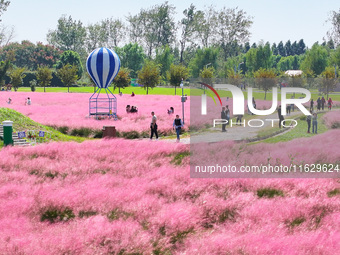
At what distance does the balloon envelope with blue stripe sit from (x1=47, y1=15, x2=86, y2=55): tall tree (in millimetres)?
95048

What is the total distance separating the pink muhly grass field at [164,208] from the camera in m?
6.25

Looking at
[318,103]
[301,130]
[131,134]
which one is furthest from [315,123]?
[131,134]

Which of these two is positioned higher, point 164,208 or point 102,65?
point 102,65

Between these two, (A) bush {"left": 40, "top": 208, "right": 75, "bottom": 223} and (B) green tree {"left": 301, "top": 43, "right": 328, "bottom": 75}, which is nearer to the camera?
(A) bush {"left": 40, "top": 208, "right": 75, "bottom": 223}

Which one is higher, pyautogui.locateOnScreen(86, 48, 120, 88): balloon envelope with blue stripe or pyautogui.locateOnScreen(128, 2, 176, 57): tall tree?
pyautogui.locateOnScreen(128, 2, 176, 57): tall tree

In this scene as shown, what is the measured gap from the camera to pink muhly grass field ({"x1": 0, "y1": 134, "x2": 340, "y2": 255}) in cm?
625

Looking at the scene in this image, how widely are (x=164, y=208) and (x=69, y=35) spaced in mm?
129375

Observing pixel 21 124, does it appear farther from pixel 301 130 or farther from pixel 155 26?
pixel 155 26

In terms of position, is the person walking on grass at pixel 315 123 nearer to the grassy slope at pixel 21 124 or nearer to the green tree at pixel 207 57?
the grassy slope at pixel 21 124

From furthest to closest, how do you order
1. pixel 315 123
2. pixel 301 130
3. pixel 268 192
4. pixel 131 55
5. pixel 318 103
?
1. pixel 131 55
2. pixel 318 103
3. pixel 301 130
4. pixel 315 123
5. pixel 268 192

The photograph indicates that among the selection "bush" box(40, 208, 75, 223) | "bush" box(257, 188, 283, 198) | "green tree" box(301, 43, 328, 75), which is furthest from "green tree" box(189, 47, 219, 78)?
"bush" box(40, 208, 75, 223)

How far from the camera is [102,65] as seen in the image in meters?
36.9

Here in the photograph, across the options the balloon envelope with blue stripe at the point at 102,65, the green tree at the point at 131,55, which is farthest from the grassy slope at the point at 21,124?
the green tree at the point at 131,55

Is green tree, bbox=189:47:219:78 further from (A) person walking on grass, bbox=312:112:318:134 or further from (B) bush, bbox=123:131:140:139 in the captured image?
(A) person walking on grass, bbox=312:112:318:134
